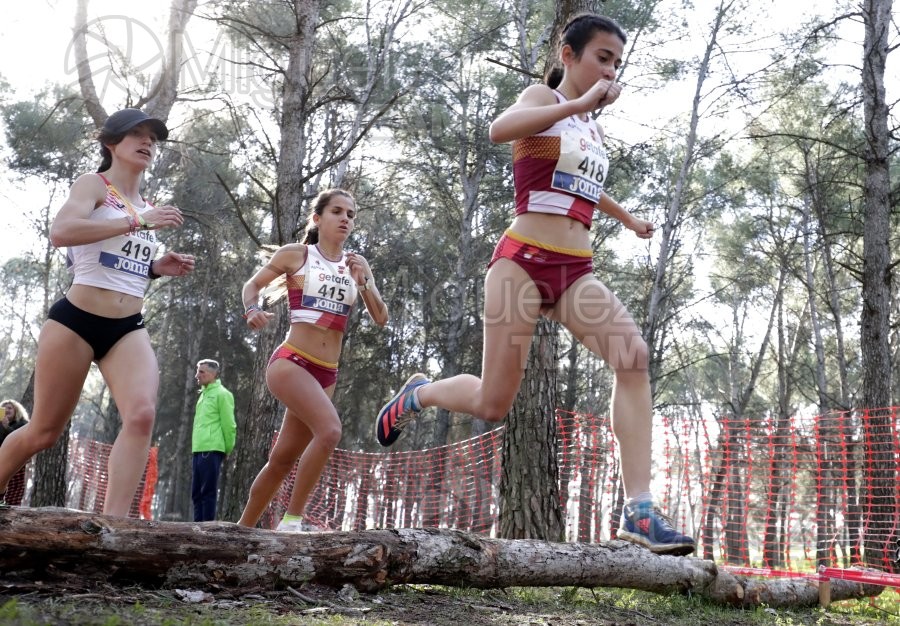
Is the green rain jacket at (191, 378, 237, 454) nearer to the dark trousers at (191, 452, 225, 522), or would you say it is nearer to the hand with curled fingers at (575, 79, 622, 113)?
the dark trousers at (191, 452, 225, 522)

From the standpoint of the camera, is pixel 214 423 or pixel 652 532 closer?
pixel 652 532

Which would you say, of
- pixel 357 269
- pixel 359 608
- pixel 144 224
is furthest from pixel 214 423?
pixel 359 608

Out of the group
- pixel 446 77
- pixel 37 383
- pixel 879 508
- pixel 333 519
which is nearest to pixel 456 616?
pixel 37 383

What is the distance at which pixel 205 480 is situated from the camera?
9.50 metres

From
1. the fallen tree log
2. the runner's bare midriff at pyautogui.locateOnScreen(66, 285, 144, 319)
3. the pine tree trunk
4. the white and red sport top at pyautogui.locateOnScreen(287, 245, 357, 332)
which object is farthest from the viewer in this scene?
the pine tree trunk

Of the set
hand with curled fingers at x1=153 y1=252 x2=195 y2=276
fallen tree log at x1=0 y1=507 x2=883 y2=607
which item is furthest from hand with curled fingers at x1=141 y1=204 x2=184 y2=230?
fallen tree log at x1=0 y1=507 x2=883 y2=607

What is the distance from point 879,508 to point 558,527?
20.3 ft

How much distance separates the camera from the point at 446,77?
20.8m

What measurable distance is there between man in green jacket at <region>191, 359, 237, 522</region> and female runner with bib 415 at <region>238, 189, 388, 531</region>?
487cm

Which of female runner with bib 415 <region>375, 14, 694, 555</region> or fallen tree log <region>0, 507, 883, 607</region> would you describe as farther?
female runner with bib 415 <region>375, 14, 694, 555</region>

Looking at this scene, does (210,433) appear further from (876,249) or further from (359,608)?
(876,249)

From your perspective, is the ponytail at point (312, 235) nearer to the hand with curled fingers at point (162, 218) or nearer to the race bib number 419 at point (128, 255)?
the race bib number 419 at point (128, 255)

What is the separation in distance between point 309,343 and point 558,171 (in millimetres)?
2048

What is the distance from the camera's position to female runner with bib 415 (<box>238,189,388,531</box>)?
Result: 14.9 ft
